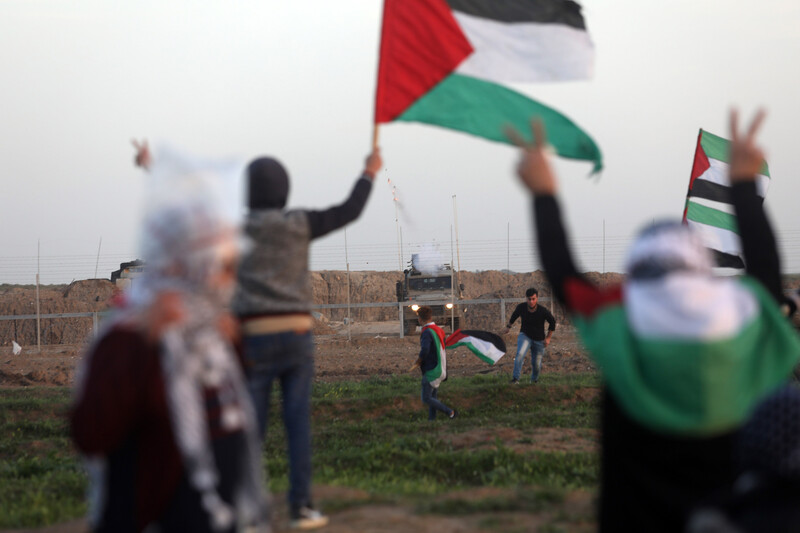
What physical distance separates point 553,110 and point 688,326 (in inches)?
117

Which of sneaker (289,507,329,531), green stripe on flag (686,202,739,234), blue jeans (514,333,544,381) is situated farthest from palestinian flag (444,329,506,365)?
sneaker (289,507,329,531)

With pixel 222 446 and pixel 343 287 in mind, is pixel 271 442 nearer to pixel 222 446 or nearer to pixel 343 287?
pixel 222 446

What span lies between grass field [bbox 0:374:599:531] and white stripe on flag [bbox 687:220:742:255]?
2922 mm

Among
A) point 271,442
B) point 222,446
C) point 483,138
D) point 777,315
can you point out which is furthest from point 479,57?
point 271,442

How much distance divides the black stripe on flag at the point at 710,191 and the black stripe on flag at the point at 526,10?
7.87m

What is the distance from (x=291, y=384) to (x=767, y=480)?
9.24ft

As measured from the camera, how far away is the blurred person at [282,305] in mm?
4484

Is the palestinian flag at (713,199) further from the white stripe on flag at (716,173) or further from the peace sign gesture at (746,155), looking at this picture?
the peace sign gesture at (746,155)

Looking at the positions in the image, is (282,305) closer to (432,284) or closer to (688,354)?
(688,354)

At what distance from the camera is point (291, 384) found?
4.61m

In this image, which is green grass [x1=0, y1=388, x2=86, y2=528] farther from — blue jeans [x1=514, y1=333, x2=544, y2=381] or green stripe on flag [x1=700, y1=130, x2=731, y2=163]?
green stripe on flag [x1=700, y1=130, x2=731, y2=163]

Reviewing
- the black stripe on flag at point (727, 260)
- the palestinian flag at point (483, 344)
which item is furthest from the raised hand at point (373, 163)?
the palestinian flag at point (483, 344)

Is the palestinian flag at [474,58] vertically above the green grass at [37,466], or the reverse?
the palestinian flag at [474,58]

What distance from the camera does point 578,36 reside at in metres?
5.43
